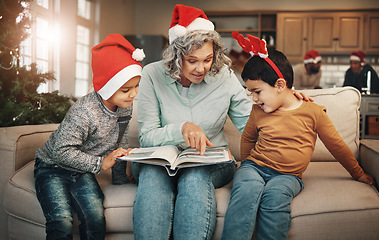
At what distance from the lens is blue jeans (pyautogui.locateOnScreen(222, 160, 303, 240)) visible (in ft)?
3.90

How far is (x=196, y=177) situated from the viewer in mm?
1260

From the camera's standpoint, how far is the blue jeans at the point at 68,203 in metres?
1.24

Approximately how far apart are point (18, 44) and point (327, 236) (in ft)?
7.83

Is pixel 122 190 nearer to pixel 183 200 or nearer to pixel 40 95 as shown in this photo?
pixel 183 200

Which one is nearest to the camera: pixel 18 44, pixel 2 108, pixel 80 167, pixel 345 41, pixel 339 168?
pixel 80 167

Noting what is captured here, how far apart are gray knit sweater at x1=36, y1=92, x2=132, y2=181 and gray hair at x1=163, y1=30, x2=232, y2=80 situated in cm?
29

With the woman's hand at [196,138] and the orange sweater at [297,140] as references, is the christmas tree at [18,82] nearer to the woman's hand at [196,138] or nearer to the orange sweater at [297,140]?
the woman's hand at [196,138]

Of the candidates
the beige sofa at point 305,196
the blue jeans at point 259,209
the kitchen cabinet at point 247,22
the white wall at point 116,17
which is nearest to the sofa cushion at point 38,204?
the beige sofa at point 305,196

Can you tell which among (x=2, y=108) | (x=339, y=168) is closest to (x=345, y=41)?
(x=339, y=168)

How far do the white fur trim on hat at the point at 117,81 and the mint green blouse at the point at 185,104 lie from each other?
17 cm

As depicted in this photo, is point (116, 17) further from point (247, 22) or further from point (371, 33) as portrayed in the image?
point (371, 33)

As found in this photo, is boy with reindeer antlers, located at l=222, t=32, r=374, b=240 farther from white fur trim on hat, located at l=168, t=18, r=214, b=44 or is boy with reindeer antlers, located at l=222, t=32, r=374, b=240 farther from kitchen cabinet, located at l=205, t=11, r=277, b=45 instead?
kitchen cabinet, located at l=205, t=11, r=277, b=45

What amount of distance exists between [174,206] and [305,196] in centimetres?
49

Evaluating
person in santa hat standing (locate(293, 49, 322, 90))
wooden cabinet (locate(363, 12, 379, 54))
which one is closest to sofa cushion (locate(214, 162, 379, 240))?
person in santa hat standing (locate(293, 49, 322, 90))
